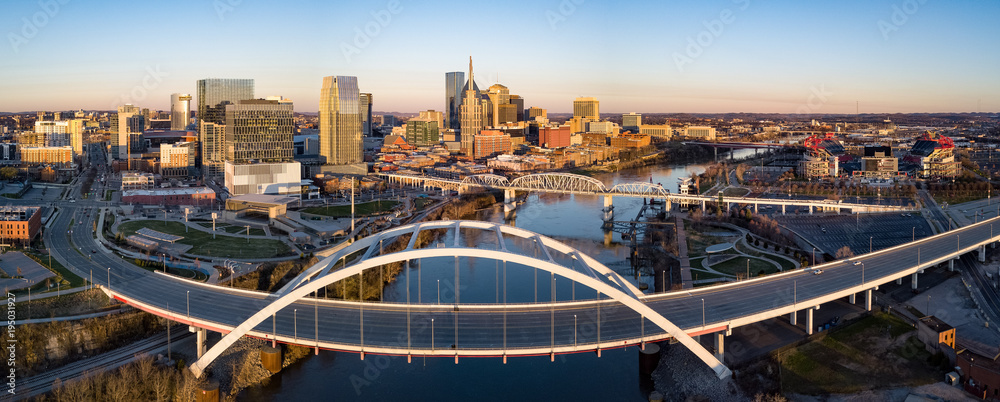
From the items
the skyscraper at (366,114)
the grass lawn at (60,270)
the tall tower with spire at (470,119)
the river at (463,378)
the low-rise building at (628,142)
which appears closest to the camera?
the river at (463,378)

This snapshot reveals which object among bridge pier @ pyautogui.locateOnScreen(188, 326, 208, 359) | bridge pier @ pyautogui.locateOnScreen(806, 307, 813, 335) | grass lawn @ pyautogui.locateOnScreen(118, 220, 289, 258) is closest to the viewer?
bridge pier @ pyautogui.locateOnScreen(188, 326, 208, 359)

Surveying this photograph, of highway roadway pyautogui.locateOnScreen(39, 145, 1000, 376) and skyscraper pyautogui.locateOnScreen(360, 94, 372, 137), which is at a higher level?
skyscraper pyautogui.locateOnScreen(360, 94, 372, 137)

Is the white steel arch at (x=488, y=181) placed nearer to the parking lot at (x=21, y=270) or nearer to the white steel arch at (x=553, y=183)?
the white steel arch at (x=553, y=183)

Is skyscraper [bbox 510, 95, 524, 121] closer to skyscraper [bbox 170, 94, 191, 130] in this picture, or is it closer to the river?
skyscraper [bbox 170, 94, 191, 130]

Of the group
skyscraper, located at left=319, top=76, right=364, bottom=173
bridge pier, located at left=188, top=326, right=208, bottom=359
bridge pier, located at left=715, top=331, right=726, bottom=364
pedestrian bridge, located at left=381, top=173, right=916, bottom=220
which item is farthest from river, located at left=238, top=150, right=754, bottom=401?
skyscraper, located at left=319, top=76, right=364, bottom=173

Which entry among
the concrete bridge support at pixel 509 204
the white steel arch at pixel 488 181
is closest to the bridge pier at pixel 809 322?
the concrete bridge support at pixel 509 204

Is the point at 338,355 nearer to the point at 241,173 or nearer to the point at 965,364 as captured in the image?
the point at 965,364

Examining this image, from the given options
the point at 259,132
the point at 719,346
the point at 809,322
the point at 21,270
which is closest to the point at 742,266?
the point at 809,322
